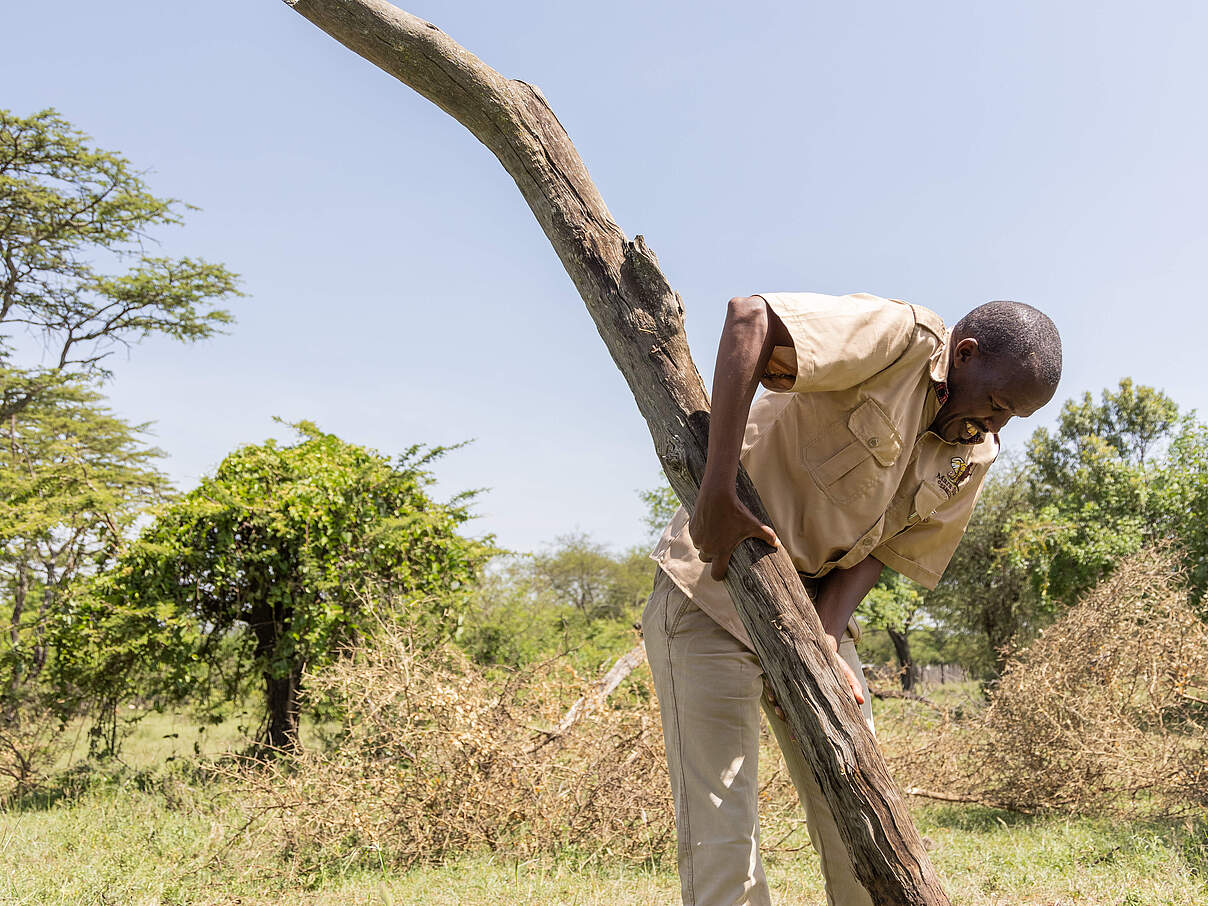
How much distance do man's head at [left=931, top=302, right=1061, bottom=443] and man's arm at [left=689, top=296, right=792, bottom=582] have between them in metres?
0.61

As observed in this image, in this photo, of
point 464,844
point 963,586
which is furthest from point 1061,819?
point 963,586

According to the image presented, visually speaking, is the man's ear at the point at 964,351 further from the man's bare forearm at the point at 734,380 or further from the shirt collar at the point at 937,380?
the man's bare forearm at the point at 734,380

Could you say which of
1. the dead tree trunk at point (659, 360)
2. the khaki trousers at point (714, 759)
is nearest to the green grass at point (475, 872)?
the khaki trousers at point (714, 759)

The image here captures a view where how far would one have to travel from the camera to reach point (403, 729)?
562 centimetres

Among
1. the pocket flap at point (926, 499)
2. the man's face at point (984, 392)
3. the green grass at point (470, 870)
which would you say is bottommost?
the green grass at point (470, 870)

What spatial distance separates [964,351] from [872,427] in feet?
1.06

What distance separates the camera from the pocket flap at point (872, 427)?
225cm

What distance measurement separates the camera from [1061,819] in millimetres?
6426

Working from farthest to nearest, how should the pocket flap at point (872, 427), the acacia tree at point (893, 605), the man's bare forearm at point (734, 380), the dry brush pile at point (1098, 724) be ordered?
the acacia tree at point (893, 605)
the dry brush pile at point (1098, 724)
the pocket flap at point (872, 427)
the man's bare forearm at point (734, 380)

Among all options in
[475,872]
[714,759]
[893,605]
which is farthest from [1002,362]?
[893,605]

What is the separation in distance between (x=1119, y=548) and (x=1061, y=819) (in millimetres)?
10168

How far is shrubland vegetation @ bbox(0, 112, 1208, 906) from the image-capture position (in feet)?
16.0

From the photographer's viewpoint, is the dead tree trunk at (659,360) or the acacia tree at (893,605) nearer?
the dead tree trunk at (659,360)

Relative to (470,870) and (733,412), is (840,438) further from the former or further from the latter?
(470,870)
